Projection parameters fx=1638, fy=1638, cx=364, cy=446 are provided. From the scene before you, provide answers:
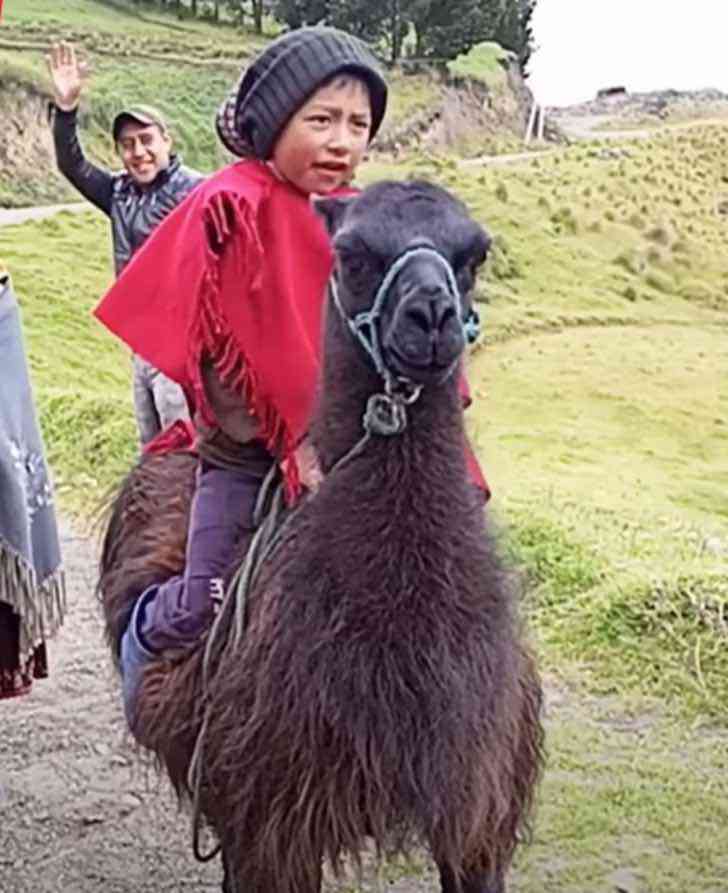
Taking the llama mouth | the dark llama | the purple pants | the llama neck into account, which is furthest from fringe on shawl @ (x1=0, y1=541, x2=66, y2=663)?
the llama mouth

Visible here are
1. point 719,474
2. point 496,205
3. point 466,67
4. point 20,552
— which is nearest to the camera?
point 20,552

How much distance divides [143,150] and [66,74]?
821 millimetres

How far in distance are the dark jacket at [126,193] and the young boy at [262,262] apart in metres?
2.79

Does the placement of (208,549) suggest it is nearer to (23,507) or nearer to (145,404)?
(23,507)

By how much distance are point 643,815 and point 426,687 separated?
1601 mm

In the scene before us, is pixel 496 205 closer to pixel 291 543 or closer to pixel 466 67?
pixel 466 67

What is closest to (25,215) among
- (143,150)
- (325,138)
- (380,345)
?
(143,150)

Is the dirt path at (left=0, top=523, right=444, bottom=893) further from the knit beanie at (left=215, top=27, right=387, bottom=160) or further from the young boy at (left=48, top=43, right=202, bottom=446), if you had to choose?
the knit beanie at (left=215, top=27, right=387, bottom=160)

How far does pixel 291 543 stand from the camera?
104 inches

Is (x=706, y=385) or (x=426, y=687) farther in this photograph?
(x=706, y=385)

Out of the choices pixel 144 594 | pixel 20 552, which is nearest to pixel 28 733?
pixel 20 552

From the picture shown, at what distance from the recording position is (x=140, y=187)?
5738mm

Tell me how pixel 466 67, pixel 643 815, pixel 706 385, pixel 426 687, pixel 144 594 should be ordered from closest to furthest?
pixel 426 687
pixel 144 594
pixel 643 815
pixel 706 385
pixel 466 67

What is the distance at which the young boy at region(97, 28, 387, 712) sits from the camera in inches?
106
